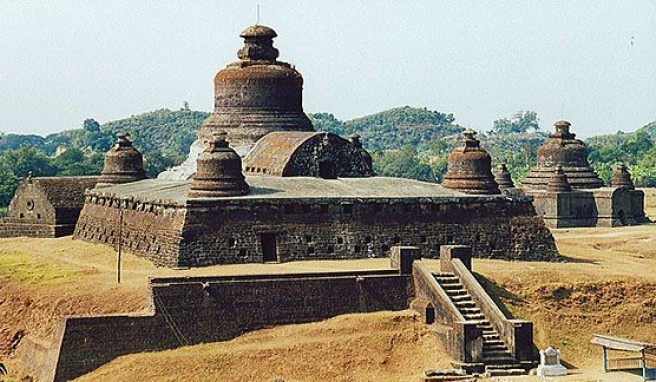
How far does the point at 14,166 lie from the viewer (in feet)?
308

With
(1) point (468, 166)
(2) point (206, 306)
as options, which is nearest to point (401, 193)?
(1) point (468, 166)

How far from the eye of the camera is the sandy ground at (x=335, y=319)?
32.3m

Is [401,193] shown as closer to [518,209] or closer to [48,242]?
[518,209]

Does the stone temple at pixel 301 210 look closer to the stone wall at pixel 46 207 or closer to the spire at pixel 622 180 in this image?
the stone wall at pixel 46 207

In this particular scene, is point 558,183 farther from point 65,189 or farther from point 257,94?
point 65,189

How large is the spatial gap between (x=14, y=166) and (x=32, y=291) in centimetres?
5857

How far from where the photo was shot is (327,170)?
4353 centimetres

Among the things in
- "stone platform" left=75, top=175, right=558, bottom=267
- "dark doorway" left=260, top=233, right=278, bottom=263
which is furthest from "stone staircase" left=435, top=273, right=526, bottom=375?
"dark doorway" left=260, top=233, right=278, bottom=263

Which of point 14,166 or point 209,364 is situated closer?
point 209,364

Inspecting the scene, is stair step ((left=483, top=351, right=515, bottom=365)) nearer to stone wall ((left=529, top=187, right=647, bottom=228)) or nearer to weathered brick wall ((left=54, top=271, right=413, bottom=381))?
weathered brick wall ((left=54, top=271, right=413, bottom=381))

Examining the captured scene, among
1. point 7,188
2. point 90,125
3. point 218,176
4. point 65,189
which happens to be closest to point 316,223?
point 218,176

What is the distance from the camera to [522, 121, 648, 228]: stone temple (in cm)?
6116

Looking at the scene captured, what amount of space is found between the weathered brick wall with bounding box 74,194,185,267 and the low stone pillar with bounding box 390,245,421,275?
5.53 meters

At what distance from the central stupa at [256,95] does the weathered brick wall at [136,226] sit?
3.64 m
